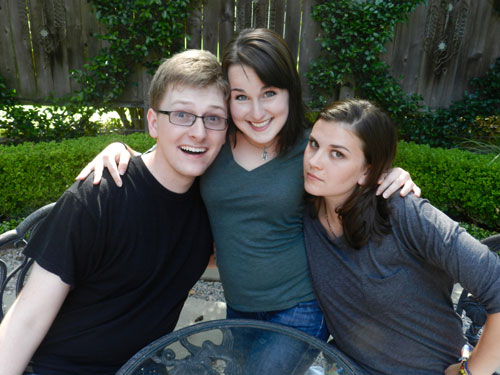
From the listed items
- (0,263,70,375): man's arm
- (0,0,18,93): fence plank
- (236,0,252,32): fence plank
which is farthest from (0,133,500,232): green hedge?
(0,263,70,375): man's arm

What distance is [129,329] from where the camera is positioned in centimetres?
155

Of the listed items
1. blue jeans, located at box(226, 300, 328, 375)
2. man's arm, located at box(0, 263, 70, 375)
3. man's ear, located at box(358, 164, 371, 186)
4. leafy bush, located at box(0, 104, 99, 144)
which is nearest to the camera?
man's arm, located at box(0, 263, 70, 375)

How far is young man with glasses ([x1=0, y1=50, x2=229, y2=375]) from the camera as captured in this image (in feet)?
4.50

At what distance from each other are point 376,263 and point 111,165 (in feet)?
3.62

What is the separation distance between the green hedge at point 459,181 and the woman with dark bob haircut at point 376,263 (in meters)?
2.72

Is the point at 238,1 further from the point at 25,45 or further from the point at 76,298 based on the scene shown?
the point at 76,298

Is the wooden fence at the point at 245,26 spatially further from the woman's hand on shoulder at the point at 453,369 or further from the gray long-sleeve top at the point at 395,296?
the woman's hand on shoulder at the point at 453,369

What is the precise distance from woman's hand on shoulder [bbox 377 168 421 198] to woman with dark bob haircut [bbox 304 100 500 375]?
26 millimetres

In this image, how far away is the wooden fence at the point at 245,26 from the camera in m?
4.58

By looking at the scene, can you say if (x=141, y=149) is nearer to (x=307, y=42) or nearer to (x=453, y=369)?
(x=307, y=42)

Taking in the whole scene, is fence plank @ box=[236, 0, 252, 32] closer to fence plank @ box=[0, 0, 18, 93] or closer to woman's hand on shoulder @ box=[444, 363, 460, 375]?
fence plank @ box=[0, 0, 18, 93]

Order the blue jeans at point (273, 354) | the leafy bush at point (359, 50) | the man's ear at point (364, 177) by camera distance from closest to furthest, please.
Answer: the blue jeans at point (273, 354)
the man's ear at point (364, 177)
the leafy bush at point (359, 50)

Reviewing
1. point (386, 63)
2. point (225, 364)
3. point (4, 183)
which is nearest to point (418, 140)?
point (386, 63)

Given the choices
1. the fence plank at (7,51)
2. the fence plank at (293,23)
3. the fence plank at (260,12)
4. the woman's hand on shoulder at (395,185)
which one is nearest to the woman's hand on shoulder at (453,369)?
the woman's hand on shoulder at (395,185)
